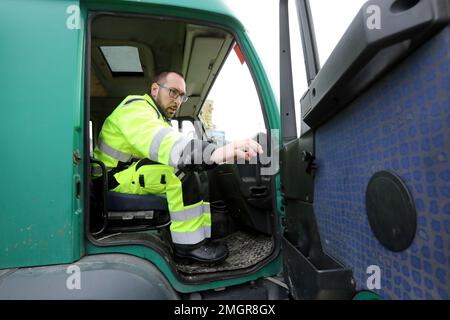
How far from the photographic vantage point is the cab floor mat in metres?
1.60

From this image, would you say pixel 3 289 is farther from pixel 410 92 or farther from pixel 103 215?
pixel 410 92

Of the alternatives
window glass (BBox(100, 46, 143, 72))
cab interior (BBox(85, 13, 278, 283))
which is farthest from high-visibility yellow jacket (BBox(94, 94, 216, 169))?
window glass (BBox(100, 46, 143, 72))

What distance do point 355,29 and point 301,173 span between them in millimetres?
750

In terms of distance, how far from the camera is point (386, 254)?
27.0 inches

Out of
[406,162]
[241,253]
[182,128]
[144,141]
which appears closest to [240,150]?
[144,141]

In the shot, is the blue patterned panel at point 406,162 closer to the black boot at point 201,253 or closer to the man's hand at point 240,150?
the man's hand at point 240,150

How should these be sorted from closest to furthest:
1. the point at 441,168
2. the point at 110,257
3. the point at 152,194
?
the point at 441,168 < the point at 110,257 < the point at 152,194

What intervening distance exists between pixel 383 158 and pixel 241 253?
1.40m

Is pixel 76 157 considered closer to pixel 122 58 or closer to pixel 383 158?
pixel 383 158

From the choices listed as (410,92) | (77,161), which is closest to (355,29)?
(410,92)

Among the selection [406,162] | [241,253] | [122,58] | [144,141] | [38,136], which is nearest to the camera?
[406,162]

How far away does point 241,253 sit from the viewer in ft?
6.13

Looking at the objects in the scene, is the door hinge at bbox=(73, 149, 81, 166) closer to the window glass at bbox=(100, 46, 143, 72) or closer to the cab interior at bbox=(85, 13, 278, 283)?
the cab interior at bbox=(85, 13, 278, 283)
